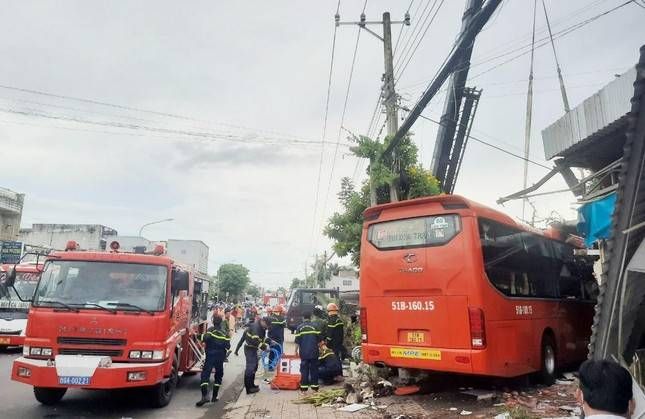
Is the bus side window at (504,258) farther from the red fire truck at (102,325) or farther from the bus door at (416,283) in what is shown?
the red fire truck at (102,325)

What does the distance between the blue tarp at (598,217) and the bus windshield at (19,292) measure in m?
12.6

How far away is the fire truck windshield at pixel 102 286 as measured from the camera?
7117 millimetres

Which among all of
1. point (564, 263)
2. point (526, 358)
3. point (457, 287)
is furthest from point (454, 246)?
point (564, 263)

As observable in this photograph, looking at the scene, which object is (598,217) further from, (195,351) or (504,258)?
(195,351)

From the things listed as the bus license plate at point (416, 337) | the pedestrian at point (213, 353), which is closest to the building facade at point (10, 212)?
the pedestrian at point (213, 353)

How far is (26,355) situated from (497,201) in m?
8.33

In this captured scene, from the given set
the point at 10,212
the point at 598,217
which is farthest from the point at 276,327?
the point at 10,212

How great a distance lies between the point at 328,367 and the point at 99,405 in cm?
432

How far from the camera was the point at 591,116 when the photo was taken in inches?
287

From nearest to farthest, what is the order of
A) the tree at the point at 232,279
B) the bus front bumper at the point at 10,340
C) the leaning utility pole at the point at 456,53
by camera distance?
1. the leaning utility pole at the point at 456,53
2. the bus front bumper at the point at 10,340
3. the tree at the point at 232,279

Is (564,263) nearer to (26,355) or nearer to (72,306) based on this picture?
(72,306)

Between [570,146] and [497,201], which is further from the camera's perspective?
[497,201]

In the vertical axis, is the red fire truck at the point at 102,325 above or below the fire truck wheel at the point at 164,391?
above

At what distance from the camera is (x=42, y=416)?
273 inches
